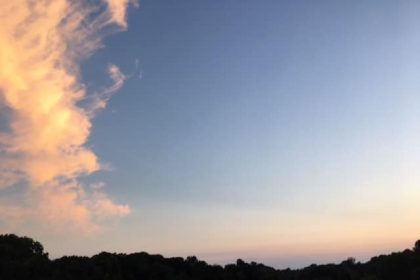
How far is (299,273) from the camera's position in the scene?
3617 inches

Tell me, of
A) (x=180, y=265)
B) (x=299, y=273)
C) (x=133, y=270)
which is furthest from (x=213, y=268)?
(x=299, y=273)

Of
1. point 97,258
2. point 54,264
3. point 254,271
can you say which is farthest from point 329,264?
point 54,264

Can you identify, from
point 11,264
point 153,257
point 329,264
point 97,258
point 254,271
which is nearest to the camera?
point 11,264

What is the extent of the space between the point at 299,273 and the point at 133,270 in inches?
1430

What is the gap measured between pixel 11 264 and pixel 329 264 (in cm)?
5037

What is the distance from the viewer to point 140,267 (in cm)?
6662

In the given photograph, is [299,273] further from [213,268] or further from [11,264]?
[11,264]

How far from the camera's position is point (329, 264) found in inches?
3484

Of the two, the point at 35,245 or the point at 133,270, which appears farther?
the point at 35,245

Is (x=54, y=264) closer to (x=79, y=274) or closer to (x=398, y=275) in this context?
(x=79, y=274)

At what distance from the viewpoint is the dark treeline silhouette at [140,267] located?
60.6 metres

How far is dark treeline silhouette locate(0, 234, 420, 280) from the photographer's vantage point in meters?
60.6

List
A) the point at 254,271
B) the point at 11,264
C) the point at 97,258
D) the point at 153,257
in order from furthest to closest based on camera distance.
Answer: the point at 254,271 < the point at 153,257 < the point at 97,258 < the point at 11,264

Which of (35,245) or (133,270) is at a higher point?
(35,245)
